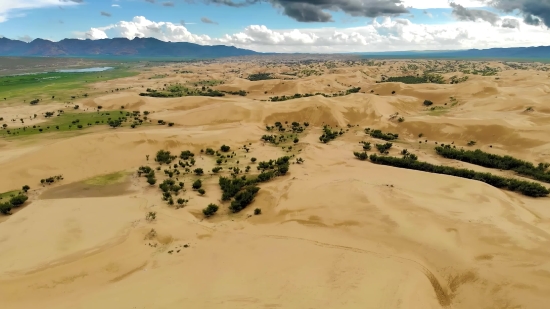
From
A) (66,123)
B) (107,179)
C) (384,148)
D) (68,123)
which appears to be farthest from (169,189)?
(66,123)

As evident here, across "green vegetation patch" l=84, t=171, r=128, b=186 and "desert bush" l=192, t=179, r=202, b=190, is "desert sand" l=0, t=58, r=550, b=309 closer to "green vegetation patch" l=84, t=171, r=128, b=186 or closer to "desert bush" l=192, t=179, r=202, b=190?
"green vegetation patch" l=84, t=171, r=128, b=186

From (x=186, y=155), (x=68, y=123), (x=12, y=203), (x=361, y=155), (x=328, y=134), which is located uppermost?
(x=68, y=123)

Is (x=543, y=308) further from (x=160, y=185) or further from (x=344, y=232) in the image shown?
(x=160, y=185)

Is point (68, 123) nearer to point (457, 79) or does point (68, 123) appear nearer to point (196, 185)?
point (196, 185)

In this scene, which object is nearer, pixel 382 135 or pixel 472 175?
pixel 472 175

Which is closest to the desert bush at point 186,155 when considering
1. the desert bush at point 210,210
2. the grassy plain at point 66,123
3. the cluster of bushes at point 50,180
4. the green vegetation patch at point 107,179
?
the green vegetation patch at point 107,179

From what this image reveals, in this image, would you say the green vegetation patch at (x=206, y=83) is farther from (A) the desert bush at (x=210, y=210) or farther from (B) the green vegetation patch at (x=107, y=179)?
(A) the desert bush at (x=210, y=210)
